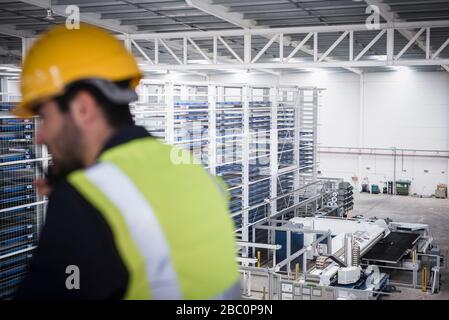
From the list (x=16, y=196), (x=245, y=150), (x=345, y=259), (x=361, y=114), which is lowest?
(x=345, y=259)

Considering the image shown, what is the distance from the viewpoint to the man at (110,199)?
1214 millimetres

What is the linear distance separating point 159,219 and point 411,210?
20.7m

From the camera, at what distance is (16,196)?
723 cm

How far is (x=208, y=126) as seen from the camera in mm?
11508

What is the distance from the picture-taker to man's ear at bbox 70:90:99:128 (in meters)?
1.36

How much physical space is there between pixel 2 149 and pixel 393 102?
62.9 feet

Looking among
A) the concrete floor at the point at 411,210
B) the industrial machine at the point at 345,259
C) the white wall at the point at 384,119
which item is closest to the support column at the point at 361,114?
the white wall at the point at 384,119

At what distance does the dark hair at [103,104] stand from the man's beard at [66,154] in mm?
52

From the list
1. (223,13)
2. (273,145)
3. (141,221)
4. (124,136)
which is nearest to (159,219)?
(141,221)

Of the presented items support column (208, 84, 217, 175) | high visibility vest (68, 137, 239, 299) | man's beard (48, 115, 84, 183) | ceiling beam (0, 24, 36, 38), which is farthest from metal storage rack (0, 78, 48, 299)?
ceiling beam (0, 24, 36, 38)

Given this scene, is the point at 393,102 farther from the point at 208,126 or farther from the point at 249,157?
the point at 208,126

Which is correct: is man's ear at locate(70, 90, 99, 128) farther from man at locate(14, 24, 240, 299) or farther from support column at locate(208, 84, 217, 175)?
support column at locate(208, 84, 217, 175)

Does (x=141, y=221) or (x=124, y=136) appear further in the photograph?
(x=124, y=136)

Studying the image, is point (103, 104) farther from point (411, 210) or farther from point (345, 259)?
point (411, 210)
